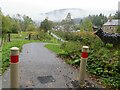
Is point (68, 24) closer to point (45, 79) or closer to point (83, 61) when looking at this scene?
point (45, 79)

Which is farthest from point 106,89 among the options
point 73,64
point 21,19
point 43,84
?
point 21,19

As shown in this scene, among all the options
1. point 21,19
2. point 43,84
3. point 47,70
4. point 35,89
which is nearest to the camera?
point 35,89

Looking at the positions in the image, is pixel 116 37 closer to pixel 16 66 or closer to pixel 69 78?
pixel 69 78

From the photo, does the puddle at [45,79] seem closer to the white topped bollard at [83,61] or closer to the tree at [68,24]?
the white topped bollard at [83,61]

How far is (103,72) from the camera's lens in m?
6.47

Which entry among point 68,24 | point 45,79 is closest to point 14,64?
point 45,79

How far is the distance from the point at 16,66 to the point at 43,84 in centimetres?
142

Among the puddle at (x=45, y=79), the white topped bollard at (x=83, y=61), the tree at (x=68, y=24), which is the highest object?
the tree at (x=68, y=24)

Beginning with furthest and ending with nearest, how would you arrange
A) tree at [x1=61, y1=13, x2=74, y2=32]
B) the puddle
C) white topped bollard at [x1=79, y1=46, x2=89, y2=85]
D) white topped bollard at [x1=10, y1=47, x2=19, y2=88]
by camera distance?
1. tree at [x1=61, y1=13, x2=74, y2=32]
2. the puddle
3. white topped bollard at [x1=79, y1=46, x2=89, y2=85]
4. white topped bollard at [x1=10, y1=47, x2=19, y2=88]

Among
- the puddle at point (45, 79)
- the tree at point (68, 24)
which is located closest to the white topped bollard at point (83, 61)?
the puddle at point (45, 79)

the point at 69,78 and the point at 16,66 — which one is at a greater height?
the point at 16,66

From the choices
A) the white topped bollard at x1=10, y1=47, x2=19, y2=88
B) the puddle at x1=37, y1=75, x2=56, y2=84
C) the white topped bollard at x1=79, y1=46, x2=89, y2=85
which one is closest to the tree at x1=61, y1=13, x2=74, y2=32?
the puddle at x1=37, y1=75, x2=56, y2=84

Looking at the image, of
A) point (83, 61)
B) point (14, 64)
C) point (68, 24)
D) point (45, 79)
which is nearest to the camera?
point (14, 64)

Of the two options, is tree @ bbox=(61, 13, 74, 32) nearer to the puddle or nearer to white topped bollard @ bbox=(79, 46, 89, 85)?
the puddle
